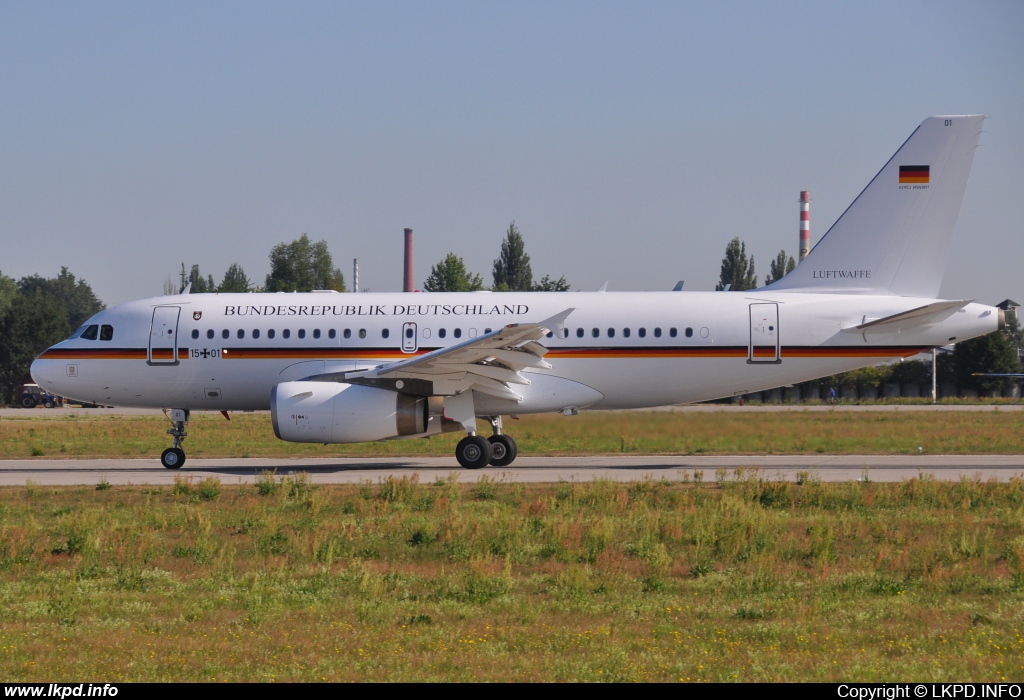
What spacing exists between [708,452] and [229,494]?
42.8ft

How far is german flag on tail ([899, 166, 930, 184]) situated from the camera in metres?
22.7

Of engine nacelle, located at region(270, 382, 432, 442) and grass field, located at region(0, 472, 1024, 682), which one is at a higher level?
engine nacelle, located at region(270, 382, 432, 442)

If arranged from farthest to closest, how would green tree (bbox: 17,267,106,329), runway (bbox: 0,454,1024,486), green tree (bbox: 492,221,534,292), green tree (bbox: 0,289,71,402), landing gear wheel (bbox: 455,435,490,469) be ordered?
green tree (bbox: 17,267,106,329) → green tree (bbox: 492,221,534,292) → green tree (bbox: 0,289,71,402) → landing gear wheel (bbox: 455,435,490,469) → runway (bbox: 0,454,1024,486)

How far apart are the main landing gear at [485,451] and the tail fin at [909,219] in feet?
24.5

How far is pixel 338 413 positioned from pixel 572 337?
209 inches

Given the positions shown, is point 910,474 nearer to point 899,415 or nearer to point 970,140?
point 970,140

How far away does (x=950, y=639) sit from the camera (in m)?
8.67

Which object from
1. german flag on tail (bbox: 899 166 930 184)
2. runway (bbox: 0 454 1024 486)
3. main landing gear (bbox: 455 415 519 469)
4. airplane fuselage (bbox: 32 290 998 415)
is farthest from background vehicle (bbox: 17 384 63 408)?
german flag on tail (bbox: 899 166 930 184)

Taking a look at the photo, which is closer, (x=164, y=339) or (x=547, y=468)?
(x=547, y=468)

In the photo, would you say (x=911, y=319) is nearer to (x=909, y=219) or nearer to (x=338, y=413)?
(x=909, y=219)

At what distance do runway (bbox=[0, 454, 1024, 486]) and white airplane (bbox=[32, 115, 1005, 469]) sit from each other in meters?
1.13

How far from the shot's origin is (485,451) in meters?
22.2

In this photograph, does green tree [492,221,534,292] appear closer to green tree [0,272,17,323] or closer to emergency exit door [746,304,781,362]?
green tree [0,272,17,323]

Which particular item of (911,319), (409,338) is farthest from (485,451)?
(911,319)
